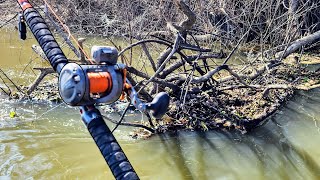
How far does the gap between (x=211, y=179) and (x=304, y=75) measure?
3971 millimetres

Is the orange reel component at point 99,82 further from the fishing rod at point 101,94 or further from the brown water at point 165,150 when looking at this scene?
the brown water at point 165,150

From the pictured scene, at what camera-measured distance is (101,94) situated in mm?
2344

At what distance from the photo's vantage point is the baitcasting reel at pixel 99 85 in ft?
7.26

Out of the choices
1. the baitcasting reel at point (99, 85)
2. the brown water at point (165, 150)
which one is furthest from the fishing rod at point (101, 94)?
the brown water at point (165, 150)

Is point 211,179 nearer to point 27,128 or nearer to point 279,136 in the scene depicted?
point 279,136

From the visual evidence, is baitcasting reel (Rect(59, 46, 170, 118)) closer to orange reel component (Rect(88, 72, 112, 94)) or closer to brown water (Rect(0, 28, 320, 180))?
orange reel component (Rect(88, 72, 112, 94))

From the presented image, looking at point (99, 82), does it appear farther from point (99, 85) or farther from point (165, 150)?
point (165, 150)

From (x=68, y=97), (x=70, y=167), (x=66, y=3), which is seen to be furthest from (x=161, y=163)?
(x=66, y=3)

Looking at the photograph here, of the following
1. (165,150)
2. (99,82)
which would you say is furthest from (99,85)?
(165,150)

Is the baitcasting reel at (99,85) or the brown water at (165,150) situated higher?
the baitcasting reel at (99,85)

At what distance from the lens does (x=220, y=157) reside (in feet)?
16.0

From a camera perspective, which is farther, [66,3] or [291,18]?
[66,3]

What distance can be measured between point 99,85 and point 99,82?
0.05 ft

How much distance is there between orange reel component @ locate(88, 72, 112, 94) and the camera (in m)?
2.25
